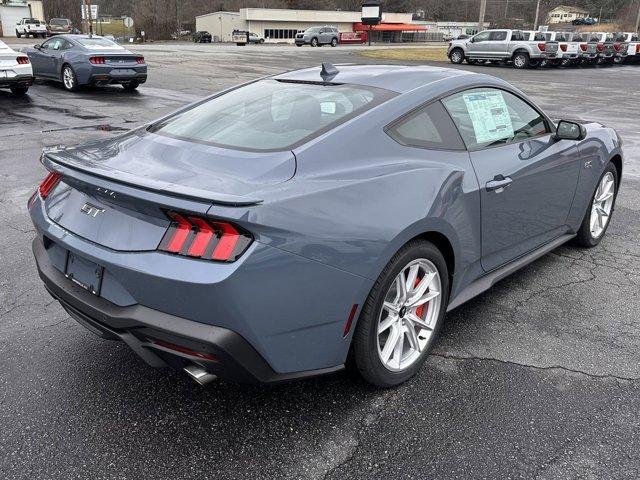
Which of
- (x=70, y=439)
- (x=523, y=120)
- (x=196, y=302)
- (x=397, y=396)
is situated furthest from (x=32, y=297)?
(x=523, y=120)

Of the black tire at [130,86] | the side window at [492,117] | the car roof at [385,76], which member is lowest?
the black tire at [130,86]

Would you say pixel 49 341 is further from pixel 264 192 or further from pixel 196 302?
pixel 264 192

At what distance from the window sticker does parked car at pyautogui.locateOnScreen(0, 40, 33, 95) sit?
1239 centimetres

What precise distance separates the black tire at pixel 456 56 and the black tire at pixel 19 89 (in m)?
24.1

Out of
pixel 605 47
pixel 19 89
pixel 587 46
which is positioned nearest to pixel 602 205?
pixel 19 89

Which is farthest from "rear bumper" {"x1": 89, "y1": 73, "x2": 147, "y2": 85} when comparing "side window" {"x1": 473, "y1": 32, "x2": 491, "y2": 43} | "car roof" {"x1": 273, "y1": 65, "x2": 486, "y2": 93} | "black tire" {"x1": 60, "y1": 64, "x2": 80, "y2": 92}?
"side window" {"x1": 473, "y1": 32, "x2": 491, "y2": 43}

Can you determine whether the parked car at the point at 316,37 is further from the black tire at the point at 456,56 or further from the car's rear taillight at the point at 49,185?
the car's rear taillight at the point at 49,185

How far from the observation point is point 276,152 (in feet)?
8.45

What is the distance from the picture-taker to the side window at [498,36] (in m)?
30.4

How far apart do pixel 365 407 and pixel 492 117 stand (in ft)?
6.38

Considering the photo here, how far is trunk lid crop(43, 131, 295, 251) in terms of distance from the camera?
7.24 ft

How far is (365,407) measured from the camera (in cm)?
273

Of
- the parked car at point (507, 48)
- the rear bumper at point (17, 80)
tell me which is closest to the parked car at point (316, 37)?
the parked car at point (507, 48)

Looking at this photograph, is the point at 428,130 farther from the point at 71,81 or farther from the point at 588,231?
the point at 71,81
